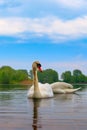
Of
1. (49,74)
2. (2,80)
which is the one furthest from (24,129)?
(2,80)

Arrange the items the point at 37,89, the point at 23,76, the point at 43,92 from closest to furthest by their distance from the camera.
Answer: the point at 37,89, the point at 43,92, the point at 23,76

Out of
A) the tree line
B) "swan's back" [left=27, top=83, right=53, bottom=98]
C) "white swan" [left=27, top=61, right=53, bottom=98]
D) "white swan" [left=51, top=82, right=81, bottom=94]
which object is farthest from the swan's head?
the tree line

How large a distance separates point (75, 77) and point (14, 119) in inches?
3986

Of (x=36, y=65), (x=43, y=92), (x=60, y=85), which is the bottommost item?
(x=43, y=92)

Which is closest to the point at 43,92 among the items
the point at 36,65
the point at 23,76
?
the point at 36,65

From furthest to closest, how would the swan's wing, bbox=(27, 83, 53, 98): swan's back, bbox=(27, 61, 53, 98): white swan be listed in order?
1. the swan's wing
2. bbox=(27, 83, 53, 98): swan's back
3. bbox=(27, 61, 53, 98): white swan

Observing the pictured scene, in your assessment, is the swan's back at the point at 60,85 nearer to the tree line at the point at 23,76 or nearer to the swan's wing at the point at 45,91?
the swan's wing at the point at 45,91

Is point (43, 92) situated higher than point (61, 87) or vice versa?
point (61, 87)

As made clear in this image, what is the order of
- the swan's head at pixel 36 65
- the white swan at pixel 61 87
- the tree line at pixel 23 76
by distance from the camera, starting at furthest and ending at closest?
the tree line at pixel 23 76
the white swan at pixel 61 87
the swan's head at pixel 36 65

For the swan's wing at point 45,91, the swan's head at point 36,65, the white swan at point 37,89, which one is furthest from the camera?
the swan's head at point 36,65

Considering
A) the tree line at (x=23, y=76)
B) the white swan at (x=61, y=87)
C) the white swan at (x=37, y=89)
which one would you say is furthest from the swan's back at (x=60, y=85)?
the tree line at (x=23, y=76)

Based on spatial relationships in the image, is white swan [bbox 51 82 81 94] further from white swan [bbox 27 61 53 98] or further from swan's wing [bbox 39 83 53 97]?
white swan [bbox 27 61 53 98]

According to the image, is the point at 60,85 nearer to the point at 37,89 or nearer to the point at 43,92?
the point at 43,92

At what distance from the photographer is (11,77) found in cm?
13888
